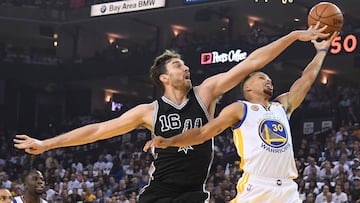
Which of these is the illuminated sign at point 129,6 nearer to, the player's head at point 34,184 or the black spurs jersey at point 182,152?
the player's head at point 34,184

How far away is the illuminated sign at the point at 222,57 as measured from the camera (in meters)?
24.8

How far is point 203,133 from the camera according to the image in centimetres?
580

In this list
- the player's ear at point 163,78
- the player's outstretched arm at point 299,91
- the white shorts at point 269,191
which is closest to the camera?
the white shorts at point 269,191

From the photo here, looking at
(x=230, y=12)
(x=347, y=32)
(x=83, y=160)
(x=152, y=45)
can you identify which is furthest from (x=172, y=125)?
(x=152, y=45)

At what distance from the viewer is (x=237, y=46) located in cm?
2505

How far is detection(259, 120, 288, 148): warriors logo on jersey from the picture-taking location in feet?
19.8

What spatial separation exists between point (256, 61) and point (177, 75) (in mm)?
687

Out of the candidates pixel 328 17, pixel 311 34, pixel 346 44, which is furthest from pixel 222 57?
pixel 311 34

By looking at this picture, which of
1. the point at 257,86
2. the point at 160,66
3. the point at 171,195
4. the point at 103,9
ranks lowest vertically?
the point at 171,195

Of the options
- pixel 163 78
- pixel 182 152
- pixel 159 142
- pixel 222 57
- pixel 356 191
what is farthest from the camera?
pixel 222 57

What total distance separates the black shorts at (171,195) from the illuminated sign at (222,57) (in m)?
18.6

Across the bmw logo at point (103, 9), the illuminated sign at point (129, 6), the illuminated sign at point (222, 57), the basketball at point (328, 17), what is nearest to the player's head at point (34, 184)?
the basketball at point (328, 17)

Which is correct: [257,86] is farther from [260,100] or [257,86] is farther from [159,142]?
[159,142]

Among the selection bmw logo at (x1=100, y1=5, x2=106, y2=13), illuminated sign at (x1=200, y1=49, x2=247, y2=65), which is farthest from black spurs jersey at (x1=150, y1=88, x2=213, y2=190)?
bmw logo at (x1=100, y1=5, x2=106, y2=13)
